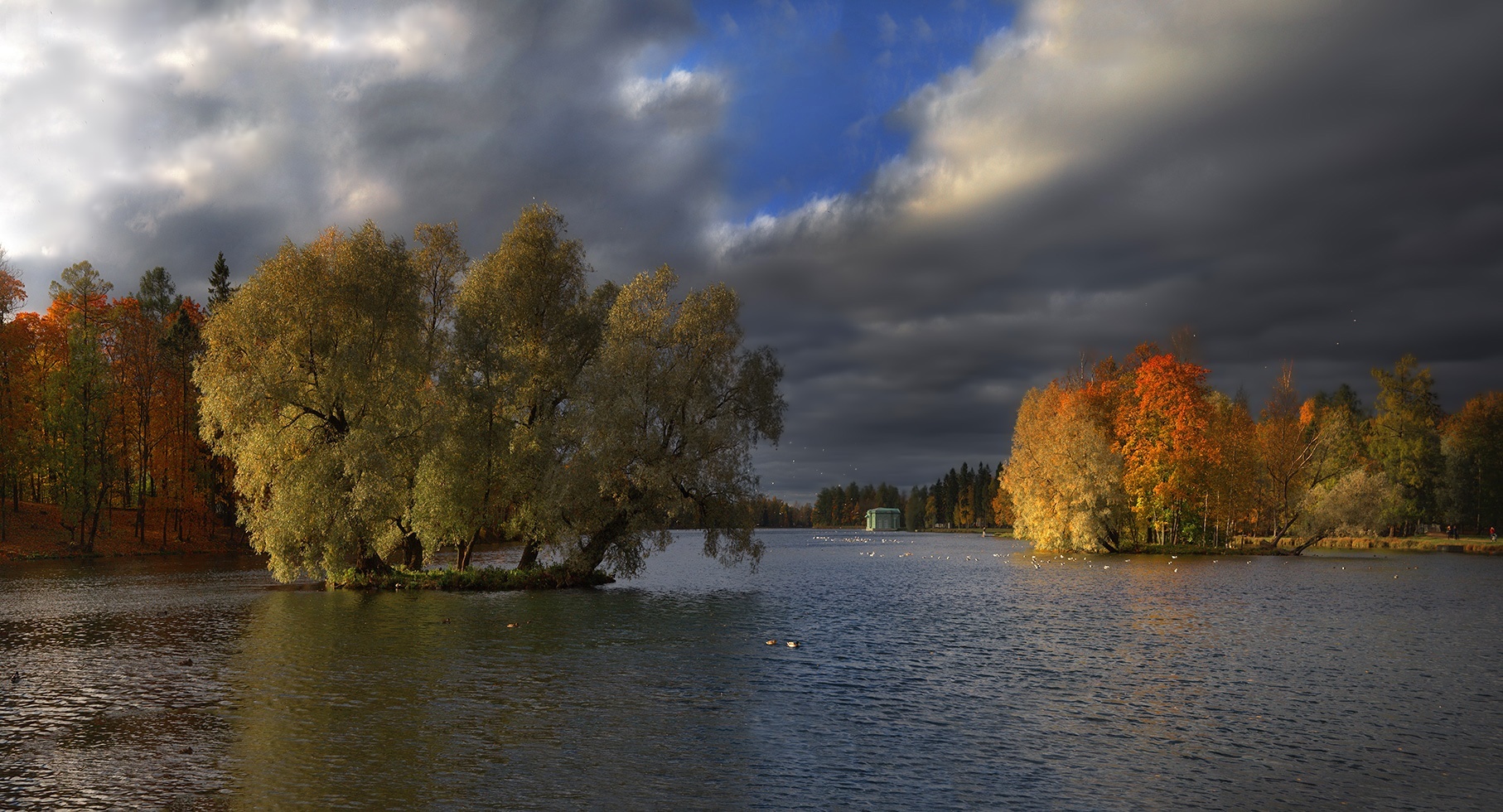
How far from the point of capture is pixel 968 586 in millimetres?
61688

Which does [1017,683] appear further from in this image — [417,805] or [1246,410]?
[1246,410]

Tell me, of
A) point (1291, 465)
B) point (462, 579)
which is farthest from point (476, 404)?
point (1291, 465)

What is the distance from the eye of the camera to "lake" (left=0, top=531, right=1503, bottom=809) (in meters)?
15.8

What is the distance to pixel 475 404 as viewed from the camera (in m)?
51.9

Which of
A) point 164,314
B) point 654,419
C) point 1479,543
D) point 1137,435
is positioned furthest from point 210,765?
point 1479,543

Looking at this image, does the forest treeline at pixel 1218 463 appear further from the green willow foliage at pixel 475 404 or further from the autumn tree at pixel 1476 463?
the green willow foliage at pixel 475 404

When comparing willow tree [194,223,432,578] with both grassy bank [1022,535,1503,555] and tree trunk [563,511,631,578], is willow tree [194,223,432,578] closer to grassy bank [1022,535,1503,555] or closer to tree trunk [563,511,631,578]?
tree trunk [563,511,631,578]

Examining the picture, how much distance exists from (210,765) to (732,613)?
28991mm

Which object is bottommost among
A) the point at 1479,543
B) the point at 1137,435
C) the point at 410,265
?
the point at 1479,543

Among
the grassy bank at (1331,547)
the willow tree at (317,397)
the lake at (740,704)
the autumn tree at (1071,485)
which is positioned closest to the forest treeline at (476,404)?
the willow tree at (317,397)

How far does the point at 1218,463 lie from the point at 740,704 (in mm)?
86117

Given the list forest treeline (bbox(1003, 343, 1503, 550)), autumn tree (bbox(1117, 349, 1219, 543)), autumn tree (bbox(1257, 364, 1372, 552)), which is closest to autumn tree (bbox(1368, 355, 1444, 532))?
forest treeline (bbox(1003, 343, 1503, 550))

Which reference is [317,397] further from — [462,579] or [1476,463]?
[1476,463]

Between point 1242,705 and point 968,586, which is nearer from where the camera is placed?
point 1242,705
